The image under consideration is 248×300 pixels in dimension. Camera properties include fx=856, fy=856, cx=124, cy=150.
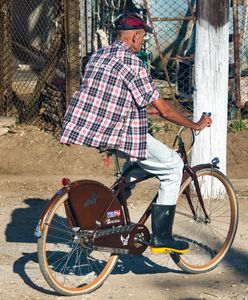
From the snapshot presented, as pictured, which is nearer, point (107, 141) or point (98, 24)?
point (107, 141)

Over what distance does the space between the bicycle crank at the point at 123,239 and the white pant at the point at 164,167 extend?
9.5 inches

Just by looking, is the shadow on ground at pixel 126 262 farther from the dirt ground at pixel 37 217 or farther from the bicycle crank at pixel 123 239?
the bicycle crank at pixel 123 239

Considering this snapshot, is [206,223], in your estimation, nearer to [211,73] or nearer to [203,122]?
[203,122]

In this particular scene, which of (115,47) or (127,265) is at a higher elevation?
(115,47)

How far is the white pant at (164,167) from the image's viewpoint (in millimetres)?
5512

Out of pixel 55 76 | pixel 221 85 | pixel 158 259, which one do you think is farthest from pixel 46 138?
pixel 158 259

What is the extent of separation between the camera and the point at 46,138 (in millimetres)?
10180

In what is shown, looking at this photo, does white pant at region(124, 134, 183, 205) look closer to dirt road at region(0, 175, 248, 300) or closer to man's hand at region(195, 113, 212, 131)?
man's hand at region(195, 113, 212, 131)

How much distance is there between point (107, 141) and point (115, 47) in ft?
1.95

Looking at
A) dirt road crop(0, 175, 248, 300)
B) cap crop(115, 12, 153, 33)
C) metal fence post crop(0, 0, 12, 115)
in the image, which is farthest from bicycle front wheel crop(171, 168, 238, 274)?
metal fence post crop(0, 0, 12, 115)

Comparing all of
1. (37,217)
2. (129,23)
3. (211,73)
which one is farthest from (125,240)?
(211,73)

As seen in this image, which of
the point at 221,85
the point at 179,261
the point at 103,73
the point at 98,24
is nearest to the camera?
the point at 103,73

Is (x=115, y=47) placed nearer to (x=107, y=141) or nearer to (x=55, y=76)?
(x=107, y=141)

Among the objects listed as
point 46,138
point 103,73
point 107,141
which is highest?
point 103,73
